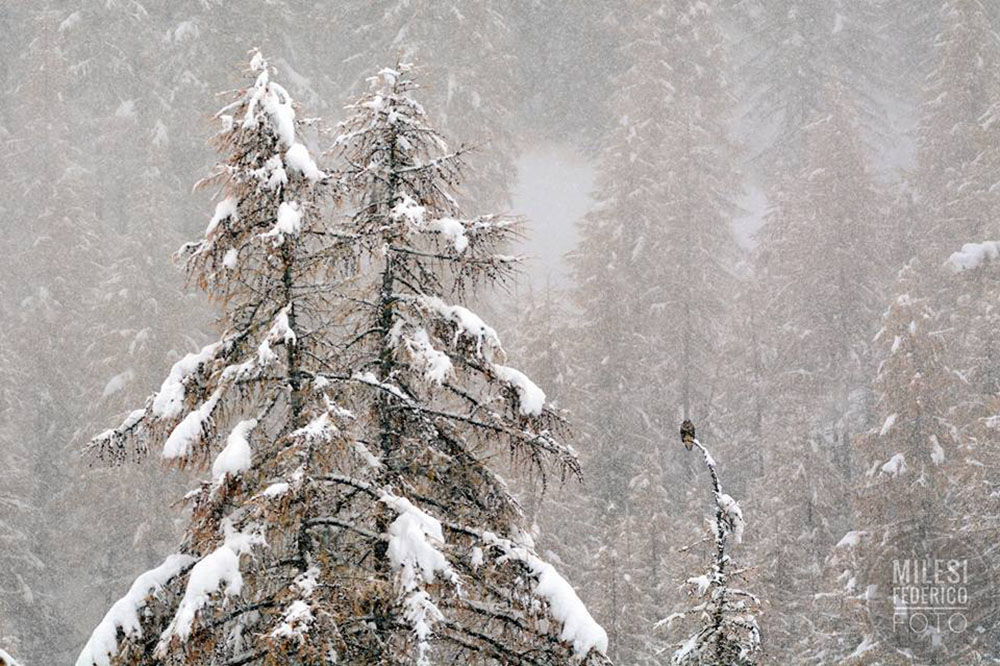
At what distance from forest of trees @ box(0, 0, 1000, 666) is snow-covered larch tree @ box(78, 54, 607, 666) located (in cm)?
4

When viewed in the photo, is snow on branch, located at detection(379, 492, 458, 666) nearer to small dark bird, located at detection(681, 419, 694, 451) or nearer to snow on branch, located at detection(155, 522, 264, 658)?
snow on branch, located at detection(155, 522, 264, 658)

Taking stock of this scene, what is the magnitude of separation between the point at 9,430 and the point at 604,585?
17511mm

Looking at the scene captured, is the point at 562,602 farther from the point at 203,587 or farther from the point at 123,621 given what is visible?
the point at 123,621

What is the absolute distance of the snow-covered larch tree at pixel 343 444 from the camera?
24.0ft

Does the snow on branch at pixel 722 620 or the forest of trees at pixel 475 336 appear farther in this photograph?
the snow on branch at pixel 722 620

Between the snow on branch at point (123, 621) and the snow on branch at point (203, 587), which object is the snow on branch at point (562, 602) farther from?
the snow on branch at point (123, 621)

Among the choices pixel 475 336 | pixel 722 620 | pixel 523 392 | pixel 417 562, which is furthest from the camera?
pixel 722 620

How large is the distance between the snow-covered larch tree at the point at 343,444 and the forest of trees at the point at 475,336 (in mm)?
40

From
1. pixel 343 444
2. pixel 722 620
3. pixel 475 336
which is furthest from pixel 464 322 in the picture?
pixel 722 620

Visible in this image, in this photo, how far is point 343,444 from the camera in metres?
7.46

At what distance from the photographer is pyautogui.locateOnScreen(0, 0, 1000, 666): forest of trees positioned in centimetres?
796

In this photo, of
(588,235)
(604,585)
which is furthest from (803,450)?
(588,235)

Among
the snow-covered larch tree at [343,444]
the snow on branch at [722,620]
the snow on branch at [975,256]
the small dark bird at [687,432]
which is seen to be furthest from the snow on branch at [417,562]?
the snow on branch at [975,256]

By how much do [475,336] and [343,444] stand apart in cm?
168
